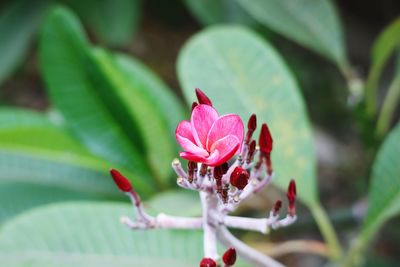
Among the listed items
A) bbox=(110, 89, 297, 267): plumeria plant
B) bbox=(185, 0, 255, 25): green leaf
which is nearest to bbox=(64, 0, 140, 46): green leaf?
bbox=(185, 0, 255, 25): green leaf

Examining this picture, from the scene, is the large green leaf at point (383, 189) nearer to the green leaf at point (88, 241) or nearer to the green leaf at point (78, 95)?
the green leaf at point (88, 241)

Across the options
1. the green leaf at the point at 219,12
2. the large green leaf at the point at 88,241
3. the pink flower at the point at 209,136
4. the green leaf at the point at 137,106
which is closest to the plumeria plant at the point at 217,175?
the pink flower at the point at 209,136

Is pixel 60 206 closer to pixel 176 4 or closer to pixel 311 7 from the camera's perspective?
pixel 311 7

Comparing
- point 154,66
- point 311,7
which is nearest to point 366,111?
point 311,7

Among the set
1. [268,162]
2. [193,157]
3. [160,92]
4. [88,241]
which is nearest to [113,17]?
[160,92]

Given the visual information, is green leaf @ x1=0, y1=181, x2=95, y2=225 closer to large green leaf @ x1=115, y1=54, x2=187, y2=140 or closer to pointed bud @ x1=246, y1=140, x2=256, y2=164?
large green leaf @ x1=115, y1=54, x2=187, y2=140
